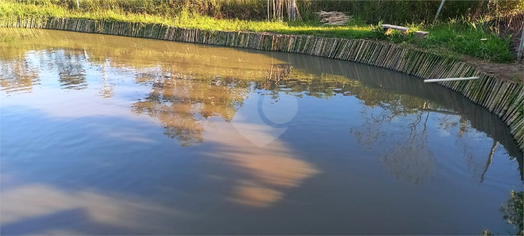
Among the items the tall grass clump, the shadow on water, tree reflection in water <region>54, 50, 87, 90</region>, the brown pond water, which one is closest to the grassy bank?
the tall grass clump

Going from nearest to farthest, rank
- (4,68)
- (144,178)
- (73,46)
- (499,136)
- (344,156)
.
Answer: (144,178) → (344,156) → (499,136) → (4,68) → (73,46)

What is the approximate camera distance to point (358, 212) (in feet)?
11.6

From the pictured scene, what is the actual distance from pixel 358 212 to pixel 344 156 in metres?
1.14

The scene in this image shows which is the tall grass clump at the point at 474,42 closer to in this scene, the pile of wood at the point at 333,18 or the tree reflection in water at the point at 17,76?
the pile of wood at the point at 333,18

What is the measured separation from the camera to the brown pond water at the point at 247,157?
3496 millimetres

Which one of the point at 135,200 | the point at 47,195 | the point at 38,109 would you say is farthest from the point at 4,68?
the point at 135,200

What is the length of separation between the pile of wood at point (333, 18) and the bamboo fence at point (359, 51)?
2.46 metres

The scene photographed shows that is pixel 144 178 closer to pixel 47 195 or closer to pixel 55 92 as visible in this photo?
pixel 47 195

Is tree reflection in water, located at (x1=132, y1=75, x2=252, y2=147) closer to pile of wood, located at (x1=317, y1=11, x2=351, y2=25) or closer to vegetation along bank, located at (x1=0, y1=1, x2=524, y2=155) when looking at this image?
vegetation along bank, located at (x1=0, y1=1, x2=524, y2=155)

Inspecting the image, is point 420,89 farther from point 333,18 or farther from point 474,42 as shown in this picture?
point 333,18

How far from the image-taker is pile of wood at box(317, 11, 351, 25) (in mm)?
12390

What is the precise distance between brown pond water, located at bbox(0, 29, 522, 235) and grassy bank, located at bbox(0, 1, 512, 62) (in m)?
1.18

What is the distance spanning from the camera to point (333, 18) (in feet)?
42.3

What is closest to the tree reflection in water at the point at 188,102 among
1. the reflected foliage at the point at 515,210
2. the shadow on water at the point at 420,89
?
the shadow on water at the point at 420,89
